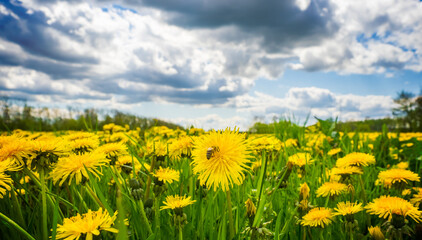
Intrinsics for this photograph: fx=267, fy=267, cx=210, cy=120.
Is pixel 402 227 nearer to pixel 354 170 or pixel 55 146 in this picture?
pixel 354 170

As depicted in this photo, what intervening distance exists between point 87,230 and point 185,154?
0.86 metres

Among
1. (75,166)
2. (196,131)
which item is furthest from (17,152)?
(196,131)

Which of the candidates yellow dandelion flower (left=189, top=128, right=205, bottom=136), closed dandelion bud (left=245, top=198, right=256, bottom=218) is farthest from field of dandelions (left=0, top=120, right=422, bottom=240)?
yellow dandelion flower (left=189, top=128, right=205, bottom=136)

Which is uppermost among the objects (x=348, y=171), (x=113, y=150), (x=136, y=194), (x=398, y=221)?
(x=113, y=150)

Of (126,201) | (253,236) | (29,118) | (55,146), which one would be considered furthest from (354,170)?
(29,118)

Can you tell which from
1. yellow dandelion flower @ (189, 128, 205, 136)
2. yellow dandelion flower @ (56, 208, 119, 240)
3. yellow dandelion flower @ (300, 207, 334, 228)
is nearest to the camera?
yellow dandelion flower @ (56, 208, 119, 240)

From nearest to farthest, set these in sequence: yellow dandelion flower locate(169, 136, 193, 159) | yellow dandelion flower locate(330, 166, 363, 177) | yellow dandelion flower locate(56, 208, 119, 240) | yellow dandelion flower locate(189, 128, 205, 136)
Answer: yellow dandelion flower locate(56, 208, 119, 240), yellow dandelion flower locate(169, 136, 193, 159), yellow dandelion flower locate(330, 166, 363, 177), yellow dandelion flower locate(189, 128, 205, 136)

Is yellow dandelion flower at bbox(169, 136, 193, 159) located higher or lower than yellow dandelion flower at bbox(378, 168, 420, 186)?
higher

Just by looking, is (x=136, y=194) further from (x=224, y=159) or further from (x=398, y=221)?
(x=398, y=221)

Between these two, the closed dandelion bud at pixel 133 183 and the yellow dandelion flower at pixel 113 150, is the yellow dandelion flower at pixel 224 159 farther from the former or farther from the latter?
the yellow dandelion flower at pixel 113 150

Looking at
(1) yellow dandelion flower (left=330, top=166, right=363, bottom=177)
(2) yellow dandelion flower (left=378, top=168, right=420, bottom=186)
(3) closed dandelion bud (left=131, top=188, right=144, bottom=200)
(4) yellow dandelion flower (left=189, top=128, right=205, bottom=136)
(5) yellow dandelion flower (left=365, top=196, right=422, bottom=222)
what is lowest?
(5) yellow dandelion flower (left=365, top=196, right=422, bottom=222)

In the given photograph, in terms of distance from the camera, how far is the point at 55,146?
1403mm

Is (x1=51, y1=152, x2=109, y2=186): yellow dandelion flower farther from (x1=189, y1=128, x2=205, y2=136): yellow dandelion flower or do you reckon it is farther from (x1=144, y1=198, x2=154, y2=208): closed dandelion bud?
(x1=189, y1=128, x2=205, y2=136): yellow dandelion flower

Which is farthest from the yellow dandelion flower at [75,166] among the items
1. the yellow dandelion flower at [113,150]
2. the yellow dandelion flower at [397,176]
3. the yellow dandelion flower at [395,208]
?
the yellow dandelion flower at [397,176]
